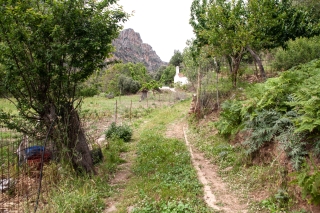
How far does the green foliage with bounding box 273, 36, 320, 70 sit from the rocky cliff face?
77.5 metres

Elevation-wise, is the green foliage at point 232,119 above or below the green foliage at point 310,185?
above

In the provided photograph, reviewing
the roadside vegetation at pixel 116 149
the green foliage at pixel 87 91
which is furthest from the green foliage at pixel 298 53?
the green foliage at pixel 87 91

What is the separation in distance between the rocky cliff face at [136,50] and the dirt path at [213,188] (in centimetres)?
8230

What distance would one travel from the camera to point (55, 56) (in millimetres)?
4828

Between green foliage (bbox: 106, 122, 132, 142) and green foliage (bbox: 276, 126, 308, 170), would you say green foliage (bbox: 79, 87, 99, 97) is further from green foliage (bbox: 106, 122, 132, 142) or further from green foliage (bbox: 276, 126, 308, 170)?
green foliage (bbox: 276, 126, 308, 170)

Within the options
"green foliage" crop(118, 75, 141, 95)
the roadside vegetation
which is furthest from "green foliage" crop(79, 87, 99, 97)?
"green foliage" crop(118, 75, 141, 95)

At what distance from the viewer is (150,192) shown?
4.63 metres

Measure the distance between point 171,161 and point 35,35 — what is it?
4189 millimetres

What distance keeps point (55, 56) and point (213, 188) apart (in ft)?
13.2

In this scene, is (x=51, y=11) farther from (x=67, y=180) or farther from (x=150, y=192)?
(x=150, y=192)

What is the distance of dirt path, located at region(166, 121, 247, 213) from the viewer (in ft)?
13.5

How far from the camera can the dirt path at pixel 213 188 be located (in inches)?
162

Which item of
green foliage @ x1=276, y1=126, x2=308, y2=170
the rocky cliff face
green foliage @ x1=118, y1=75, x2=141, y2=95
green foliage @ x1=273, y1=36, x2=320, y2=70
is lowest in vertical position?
green foliage @ x1=276, y1=126, x2=308, y2=170

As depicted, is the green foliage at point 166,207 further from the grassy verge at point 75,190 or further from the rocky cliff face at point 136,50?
the rocky cliff face at point 136,50
